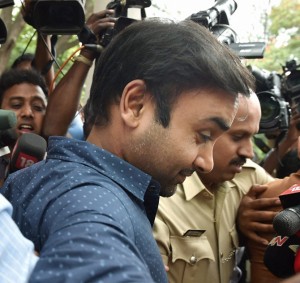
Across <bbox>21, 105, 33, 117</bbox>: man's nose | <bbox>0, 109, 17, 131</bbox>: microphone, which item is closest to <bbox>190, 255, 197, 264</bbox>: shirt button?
<bbox>0, 109, 17, 131</bbox>: microphone

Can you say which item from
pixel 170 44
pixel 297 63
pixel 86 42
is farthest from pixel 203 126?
pixel 297 63

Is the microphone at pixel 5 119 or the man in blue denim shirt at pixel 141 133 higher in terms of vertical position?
the man in blue denim shirt at pixel 141 133

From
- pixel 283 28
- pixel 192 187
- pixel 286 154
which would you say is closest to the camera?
pixel 192 187

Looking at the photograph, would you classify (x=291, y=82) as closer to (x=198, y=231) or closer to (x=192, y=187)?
(x=192, y=187)

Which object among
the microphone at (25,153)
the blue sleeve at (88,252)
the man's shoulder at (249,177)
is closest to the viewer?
the blue sleeve at (88,252)

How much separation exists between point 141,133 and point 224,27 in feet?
4.91

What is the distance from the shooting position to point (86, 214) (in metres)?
0.89

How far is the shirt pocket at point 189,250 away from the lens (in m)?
1.97

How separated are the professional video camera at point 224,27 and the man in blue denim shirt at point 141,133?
1.07 metres

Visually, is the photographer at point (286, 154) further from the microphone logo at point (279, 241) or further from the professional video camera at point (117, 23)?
the microphone logo at point (279, 241)

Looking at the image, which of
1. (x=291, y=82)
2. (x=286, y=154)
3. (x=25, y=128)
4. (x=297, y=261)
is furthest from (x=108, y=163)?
(x=286, y=154)

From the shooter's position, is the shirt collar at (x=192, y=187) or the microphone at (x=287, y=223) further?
Result: the shirt collar at (x=192, y=187)

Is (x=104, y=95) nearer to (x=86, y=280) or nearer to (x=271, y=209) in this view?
(x=86, y=280)

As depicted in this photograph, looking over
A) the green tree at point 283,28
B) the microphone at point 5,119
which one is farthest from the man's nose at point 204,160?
the green tree at point 283,28
